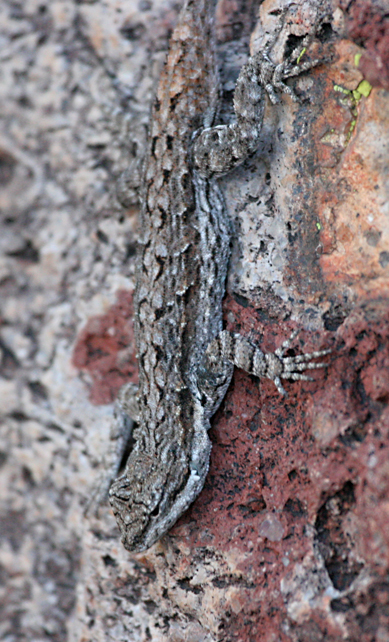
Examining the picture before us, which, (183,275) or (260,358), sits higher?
(183,275)

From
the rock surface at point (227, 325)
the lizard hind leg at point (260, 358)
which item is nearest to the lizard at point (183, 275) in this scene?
the lizard hind leg at point (260, 358)

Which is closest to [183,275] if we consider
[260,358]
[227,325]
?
[227,325]

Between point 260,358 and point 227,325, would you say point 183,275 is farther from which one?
point 260,358

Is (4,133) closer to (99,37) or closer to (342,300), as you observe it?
(99,37)

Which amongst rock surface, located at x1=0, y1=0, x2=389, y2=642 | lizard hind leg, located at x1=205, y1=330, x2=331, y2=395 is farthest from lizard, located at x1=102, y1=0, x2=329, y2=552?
rock surface, located at x1=0, y1=0, x2=389, y2=642

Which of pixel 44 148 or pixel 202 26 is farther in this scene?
pixel 44 148

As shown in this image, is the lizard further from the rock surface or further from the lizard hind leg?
the rock surface

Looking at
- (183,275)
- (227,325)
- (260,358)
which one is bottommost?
(260,358)

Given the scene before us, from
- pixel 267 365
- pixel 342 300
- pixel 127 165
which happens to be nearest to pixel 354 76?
pixel 342 300

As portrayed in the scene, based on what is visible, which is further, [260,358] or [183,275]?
[183,275]
